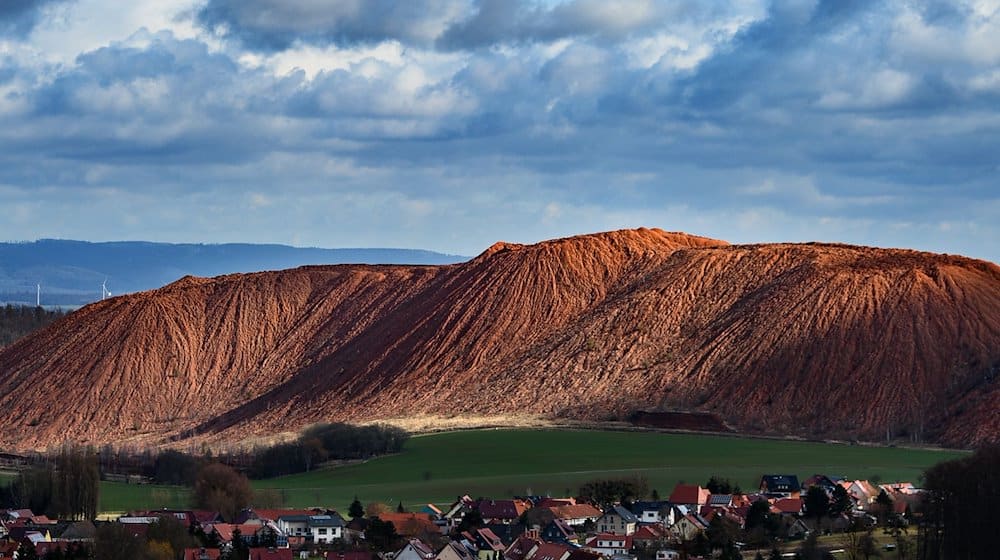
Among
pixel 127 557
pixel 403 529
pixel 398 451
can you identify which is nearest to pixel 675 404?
pixel 398 451

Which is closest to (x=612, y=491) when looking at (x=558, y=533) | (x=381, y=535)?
(x=558, y=533)

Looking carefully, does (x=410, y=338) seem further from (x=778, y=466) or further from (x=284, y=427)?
(x=778, y=466)

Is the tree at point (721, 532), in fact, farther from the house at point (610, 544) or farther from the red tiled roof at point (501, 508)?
the red tiled roof at point (501, 508)

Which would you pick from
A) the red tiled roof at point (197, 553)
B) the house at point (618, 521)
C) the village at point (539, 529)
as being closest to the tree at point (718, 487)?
the village at point (539, 529)

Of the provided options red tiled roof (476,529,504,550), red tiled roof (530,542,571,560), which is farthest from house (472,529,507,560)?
red tiled roof (530,542,571,560)

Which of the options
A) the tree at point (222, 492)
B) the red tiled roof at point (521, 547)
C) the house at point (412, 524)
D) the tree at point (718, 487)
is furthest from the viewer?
the tree at point (718, 487)


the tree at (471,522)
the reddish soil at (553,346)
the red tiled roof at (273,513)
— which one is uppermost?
the reddish soil at (553,346)

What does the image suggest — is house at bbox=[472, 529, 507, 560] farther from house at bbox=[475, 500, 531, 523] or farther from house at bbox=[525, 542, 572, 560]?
house at bbox=[475, 500, 531, 523]

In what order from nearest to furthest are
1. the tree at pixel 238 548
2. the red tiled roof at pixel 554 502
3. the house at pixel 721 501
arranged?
the tree at pixel 238 548, the house at pixel 721 501, the red tiled roof at pixel 554 502
